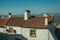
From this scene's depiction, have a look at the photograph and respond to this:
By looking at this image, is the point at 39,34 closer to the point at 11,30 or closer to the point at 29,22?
the point at 29,22

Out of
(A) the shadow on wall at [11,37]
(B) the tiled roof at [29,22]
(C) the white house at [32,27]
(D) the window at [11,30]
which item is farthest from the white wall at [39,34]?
(D) the window at [11,30]

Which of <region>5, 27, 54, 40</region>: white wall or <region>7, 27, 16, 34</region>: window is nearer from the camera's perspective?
<region>5, 27, 54, 40</region>: white wall

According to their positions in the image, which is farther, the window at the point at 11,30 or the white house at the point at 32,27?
the window at the point at 11,30

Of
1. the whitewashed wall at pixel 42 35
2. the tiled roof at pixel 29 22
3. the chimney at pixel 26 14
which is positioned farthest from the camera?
the chimney at pixel 26 14

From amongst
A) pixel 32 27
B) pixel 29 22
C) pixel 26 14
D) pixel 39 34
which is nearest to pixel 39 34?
pixel 39 34

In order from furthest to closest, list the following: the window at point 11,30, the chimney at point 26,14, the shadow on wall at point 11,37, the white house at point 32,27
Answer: the chimney at point 26,14 → the window at point 11,30 → the shadow on wall at point 11,37 → the white house at point 32,27

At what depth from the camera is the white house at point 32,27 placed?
33625mm

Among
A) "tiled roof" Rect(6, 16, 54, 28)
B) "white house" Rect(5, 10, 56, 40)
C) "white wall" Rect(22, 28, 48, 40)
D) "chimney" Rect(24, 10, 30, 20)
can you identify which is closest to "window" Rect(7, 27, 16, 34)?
"white house" Rect(5, 10, 56, 40)

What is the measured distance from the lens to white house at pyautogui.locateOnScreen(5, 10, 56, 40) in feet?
110

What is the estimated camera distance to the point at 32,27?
34469 mm

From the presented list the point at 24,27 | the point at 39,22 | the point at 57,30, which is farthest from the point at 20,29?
the point at 57,30

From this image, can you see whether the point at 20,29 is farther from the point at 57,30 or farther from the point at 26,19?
the point at 57,30

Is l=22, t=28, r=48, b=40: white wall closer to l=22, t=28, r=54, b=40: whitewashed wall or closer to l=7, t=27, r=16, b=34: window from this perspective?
l=22, t=28, r=54, b=40: whitewashed wall

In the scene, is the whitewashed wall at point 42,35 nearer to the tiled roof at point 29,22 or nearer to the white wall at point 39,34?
the white wall at point 39,34
